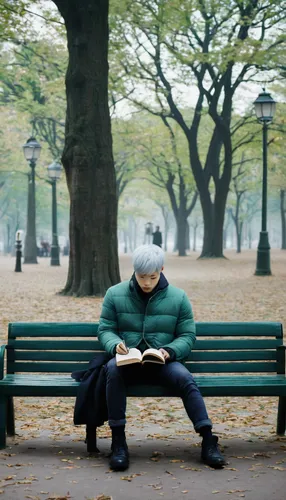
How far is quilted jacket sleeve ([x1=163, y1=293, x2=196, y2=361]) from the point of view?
5.02 meters

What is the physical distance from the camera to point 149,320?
5.05m

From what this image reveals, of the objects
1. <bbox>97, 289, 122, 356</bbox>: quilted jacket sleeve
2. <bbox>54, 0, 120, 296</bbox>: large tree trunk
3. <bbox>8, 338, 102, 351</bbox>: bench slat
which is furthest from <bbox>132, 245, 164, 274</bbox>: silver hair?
<bbox>54, 0, 120, 296</bbox>: large tree trunk

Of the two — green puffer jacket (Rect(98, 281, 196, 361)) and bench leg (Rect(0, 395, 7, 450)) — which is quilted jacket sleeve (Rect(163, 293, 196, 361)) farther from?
bench leg (Rect(0, 395, 7, 450))

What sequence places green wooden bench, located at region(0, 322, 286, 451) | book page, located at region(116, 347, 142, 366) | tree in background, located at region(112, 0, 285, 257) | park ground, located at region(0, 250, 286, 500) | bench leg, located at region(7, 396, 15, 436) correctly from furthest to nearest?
tree in background, located at region(112, 0, 285, 257), bench leg, located at region(7, 396, 15, 436), green wooden bench, located at region(0, 322, 286, 451), book page, located at region(116, 347, 142, 366), park ground, located at region(0, 250, 286, 500)

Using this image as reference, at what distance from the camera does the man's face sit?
4949 mm

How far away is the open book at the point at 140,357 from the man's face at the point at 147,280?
0.41 metres

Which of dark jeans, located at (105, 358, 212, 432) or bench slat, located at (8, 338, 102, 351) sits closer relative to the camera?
dark jeans, located at (105, 358, 212, 432)

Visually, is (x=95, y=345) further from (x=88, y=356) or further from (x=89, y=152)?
(x=89, y=152)

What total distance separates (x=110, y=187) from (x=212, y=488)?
11.4 m

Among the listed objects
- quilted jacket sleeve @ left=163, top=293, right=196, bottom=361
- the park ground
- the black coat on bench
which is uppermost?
quilted jacket sleeve @ left=163, top=293, right=196, bottom=361

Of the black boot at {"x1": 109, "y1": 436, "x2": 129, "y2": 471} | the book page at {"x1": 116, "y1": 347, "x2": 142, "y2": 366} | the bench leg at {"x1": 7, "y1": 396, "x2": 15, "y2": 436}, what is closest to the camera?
the black boot at {"x1": 109, "y1": 436, "x2": 129, "y2": 471}

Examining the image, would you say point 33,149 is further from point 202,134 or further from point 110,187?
point 202,134

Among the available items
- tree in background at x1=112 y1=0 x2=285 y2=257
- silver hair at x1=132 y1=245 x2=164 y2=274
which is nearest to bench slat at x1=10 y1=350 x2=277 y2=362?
silver hair at x1=132 y1=245 x2=164 y2=274

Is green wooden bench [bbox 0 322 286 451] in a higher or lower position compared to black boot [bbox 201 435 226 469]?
higher
